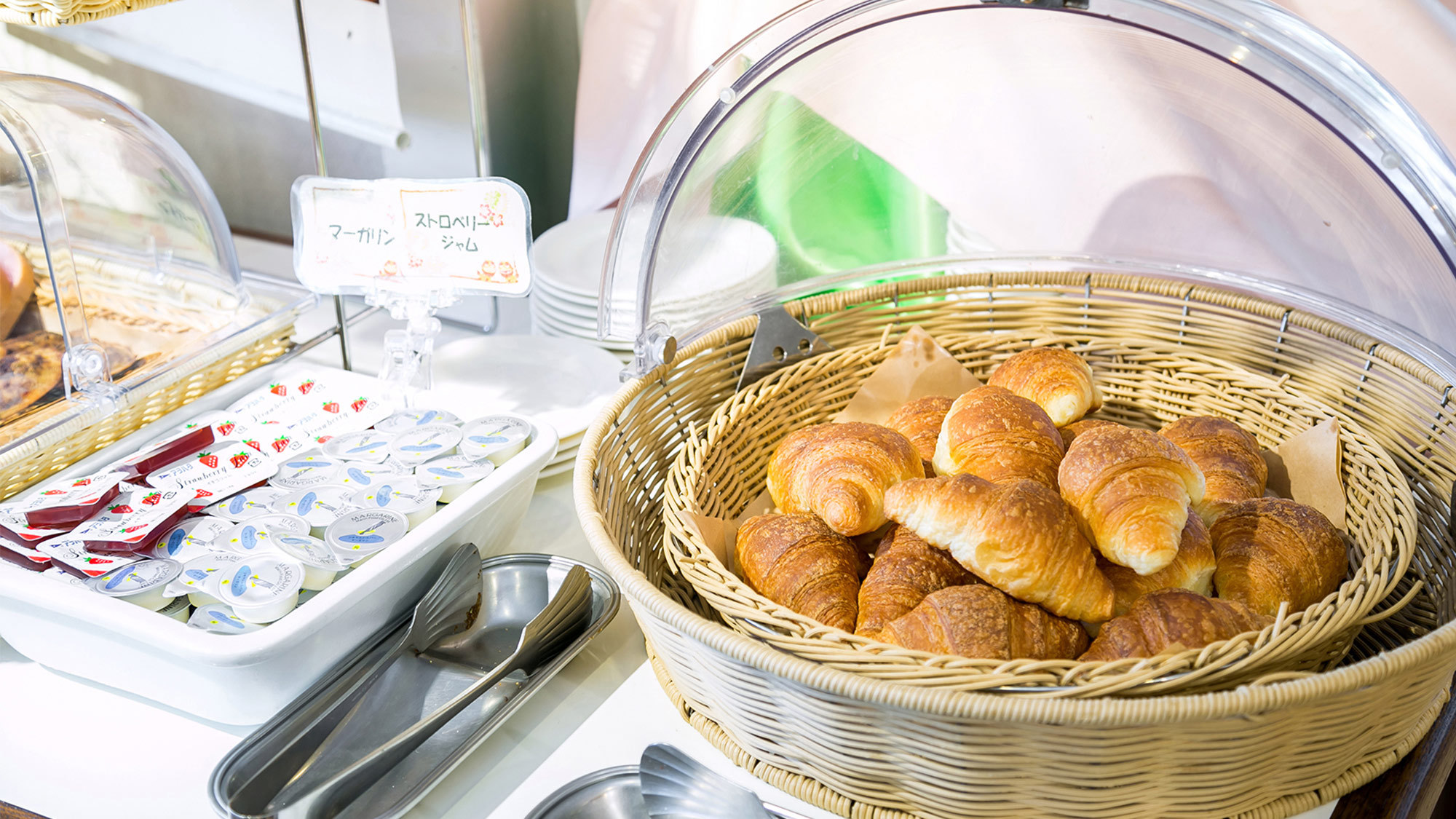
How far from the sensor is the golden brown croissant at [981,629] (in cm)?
65

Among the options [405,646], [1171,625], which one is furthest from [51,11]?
[1171,625]

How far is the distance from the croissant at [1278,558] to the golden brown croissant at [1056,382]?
179mm

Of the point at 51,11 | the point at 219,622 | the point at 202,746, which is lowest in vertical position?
the point at 202,746

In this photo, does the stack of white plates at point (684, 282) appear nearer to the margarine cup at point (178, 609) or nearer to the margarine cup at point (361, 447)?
the margarine cup at point (361, 447)

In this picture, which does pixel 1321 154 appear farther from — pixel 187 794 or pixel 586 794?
pixel 187 794

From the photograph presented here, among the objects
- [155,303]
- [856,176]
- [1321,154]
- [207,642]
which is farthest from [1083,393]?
[155,303]

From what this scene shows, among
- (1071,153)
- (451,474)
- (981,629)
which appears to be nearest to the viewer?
(981,629)

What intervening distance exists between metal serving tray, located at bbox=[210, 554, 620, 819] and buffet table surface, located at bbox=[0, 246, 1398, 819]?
0.09 feet

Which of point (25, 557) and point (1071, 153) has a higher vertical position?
point (1071, 153)

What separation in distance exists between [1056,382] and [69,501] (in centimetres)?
84

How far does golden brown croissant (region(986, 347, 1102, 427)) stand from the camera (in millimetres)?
920

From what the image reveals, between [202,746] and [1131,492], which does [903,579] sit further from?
[202,746]

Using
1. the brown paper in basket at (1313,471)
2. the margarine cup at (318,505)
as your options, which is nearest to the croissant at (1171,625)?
the brown paper in basket at (1313,471)

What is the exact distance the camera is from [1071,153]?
1.33m
